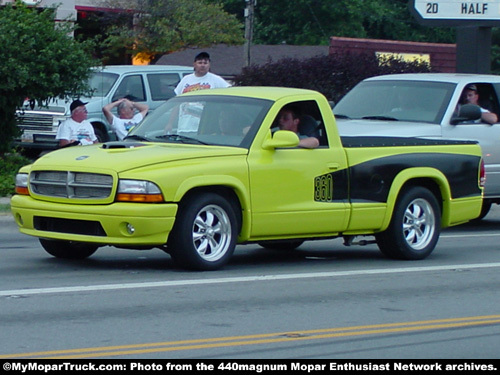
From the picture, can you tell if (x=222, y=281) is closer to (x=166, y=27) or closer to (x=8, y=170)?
(x=8, y=170)

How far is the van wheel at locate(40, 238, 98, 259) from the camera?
10539mm

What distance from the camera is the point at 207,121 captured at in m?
10.7

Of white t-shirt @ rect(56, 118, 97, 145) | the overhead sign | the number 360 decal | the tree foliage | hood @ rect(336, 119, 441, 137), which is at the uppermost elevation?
the tree foliage

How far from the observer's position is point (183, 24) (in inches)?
1634

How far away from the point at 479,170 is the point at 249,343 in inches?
228

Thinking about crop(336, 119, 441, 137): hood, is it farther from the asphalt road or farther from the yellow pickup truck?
the asphalt road

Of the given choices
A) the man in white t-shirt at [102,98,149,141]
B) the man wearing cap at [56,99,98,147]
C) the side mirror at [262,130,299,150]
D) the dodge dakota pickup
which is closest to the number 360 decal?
the side mirror at [262,130,299,150]

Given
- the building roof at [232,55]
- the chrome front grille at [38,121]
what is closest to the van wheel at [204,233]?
the chrome front grille at [38,121]

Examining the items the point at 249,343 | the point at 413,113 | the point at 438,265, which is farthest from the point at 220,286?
the point at 413,113

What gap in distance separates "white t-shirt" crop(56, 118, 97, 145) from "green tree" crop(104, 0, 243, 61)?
24800 millimetres

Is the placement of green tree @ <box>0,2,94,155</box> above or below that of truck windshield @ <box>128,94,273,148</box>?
above

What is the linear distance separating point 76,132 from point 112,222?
6.96 m

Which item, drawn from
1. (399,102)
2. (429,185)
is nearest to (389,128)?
(399,102)
